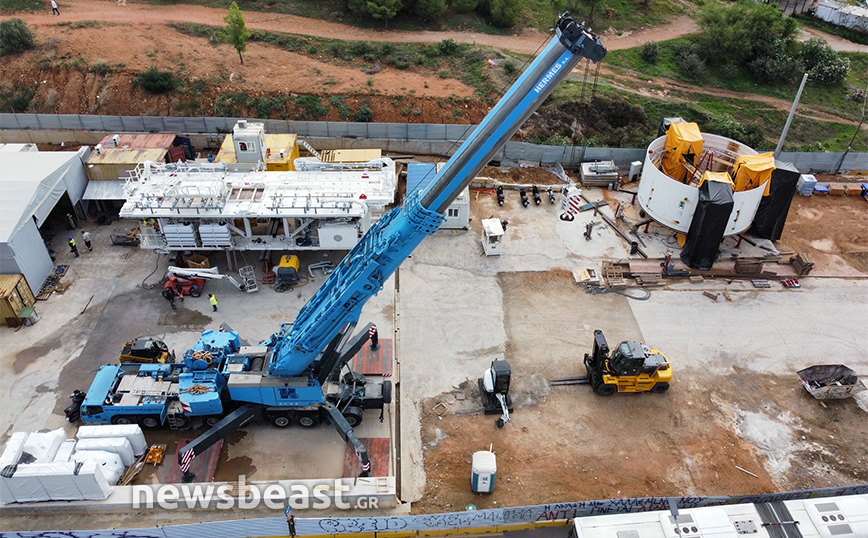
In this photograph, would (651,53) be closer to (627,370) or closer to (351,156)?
(351,156)

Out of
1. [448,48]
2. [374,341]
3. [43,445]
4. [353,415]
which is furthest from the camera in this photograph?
[448,48]

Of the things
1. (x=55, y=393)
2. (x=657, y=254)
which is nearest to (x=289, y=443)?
(x=55, y=393)

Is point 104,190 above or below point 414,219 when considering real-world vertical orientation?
below

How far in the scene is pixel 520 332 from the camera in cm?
3036

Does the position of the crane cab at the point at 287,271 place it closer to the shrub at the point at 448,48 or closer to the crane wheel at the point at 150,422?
the crane wheel at the point at 150,422

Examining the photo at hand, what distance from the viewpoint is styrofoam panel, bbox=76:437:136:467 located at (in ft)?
75.2

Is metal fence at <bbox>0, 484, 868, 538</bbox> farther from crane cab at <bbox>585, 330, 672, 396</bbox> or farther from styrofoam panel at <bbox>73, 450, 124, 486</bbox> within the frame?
crane cab at <bbox>585, 330, 672, 396</bbox>

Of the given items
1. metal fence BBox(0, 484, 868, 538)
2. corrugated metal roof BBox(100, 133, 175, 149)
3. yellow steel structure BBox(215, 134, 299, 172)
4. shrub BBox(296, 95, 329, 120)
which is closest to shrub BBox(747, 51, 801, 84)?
shrub BBox(296, 95, 329, 120)

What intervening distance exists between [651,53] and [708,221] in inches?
1115

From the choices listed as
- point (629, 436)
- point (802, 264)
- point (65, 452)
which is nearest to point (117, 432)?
point (65, 452)

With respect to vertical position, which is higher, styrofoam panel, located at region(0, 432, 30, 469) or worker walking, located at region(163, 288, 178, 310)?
styrofoam panel, located at region(0, 432, 30, 469)

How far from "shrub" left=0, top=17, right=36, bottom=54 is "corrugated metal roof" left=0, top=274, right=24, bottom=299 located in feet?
89.9

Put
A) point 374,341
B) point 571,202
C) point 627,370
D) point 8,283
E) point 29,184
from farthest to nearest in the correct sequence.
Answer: point 571,202 → point 29,184 → point 8,283 → point 374,341 → point 627,370

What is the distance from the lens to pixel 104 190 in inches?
1420
